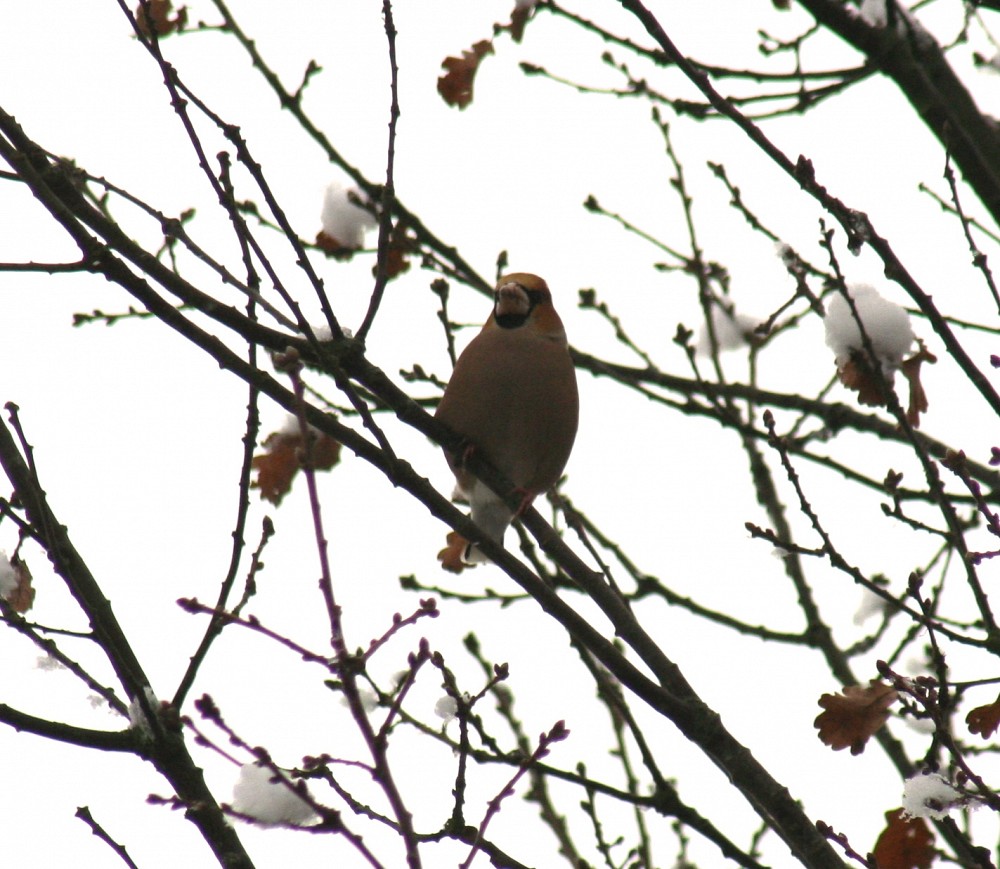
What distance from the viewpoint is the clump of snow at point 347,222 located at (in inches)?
189

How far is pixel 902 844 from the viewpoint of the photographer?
2.97 m

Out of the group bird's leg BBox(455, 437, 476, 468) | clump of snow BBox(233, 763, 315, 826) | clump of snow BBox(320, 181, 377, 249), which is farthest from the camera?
clump of snow BBox(320, 181, 377, 249)

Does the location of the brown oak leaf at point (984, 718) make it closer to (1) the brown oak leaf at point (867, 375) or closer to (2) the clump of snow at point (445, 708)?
(1) the brown oak leaf at point (867, 375)

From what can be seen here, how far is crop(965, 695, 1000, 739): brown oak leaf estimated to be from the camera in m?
2.82

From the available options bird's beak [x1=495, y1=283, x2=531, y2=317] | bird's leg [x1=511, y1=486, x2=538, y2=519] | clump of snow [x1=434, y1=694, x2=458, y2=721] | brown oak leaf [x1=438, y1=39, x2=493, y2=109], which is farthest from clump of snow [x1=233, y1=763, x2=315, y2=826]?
brown oak leaf [x1=438, y1=39, x2=493, y2=109]

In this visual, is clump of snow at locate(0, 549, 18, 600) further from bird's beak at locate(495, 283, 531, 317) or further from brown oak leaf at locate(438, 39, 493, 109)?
brown oak leaf at locate(438, 39, 493, 109)

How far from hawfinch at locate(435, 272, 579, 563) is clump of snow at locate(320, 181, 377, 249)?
54cm

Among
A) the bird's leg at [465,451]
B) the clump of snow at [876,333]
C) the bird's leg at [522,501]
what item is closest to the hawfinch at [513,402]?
the bird's leg at [465,451]

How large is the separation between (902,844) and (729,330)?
258cm

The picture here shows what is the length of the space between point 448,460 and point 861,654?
5.20ft

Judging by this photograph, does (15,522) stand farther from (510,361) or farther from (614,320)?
(614,320)

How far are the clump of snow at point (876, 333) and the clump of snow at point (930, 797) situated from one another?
0.97 metres

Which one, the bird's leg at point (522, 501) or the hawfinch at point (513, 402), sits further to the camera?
the hawfinch at point (513, 402)

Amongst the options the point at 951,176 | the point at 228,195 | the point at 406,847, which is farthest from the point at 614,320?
the point at 406,847
